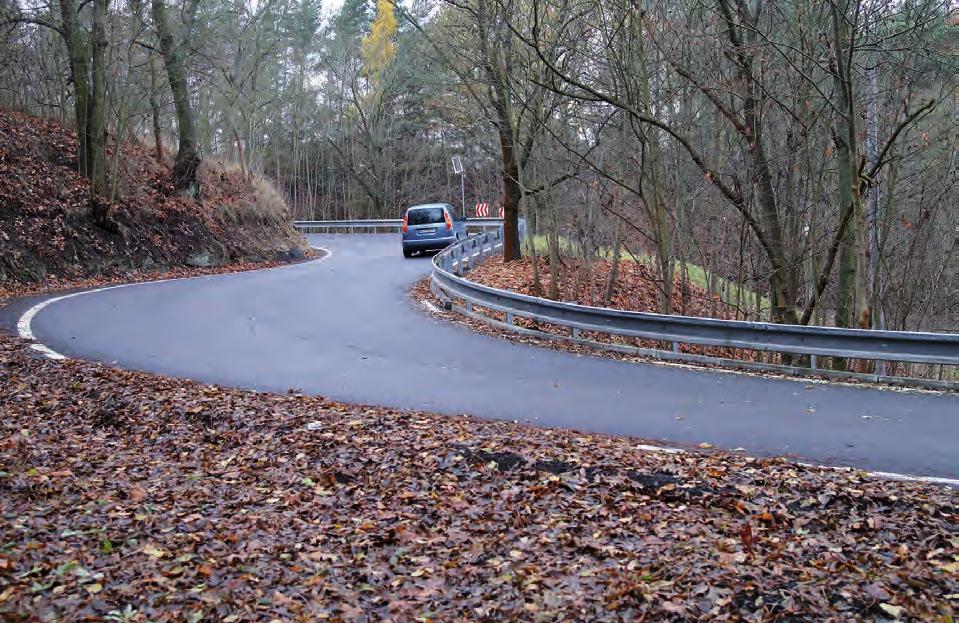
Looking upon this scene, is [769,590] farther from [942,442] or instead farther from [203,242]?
[203,242]

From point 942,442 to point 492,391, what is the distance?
4985 mm

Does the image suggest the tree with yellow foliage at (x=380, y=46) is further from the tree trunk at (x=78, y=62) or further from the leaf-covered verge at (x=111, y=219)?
the tree trunk at (x=78, y=62)

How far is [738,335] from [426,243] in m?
19.0

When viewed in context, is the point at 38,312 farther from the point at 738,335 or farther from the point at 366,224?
the point at 366,224

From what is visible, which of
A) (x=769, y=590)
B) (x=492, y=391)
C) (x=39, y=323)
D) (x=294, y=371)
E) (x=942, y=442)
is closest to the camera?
(x=769, y=590)

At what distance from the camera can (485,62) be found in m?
18.5

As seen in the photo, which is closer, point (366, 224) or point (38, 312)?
point (38, 312)

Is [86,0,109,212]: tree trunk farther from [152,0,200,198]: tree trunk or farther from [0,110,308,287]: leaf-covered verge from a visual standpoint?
[152,0,200,198]: tree trunk

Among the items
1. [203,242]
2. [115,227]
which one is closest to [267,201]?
[203,242]

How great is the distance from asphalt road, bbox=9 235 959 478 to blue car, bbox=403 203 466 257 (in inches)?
435

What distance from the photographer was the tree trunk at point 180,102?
25.7 metres

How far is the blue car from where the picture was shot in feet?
97.8

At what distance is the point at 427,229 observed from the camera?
29859 mm

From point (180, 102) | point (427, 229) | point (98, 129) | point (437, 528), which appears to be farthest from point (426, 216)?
point (437, 528)
